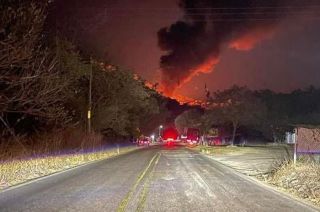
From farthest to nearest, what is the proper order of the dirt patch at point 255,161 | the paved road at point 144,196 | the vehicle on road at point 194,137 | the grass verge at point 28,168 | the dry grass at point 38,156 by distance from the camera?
the vehicle on road at point 194,137 → the dirt patch at point 255,161 → the dry grass at point 38,156 → the grass verge at point 28,168 → the paved road at point 144,196

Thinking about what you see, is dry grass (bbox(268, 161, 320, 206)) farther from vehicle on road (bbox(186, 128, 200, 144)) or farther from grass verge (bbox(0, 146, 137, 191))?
vehicle on road (bbox(186, 128, 200, 144))

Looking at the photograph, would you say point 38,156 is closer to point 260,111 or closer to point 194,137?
point 260,111

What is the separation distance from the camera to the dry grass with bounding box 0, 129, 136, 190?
72.6ft

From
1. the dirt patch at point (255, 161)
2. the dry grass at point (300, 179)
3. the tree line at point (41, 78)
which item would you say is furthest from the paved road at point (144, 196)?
the dirt patch at point (255, 161)


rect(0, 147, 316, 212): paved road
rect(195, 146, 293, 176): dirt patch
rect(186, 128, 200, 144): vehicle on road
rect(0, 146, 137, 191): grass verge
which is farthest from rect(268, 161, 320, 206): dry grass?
rect(186, 128, 200, 144): vehicle on road

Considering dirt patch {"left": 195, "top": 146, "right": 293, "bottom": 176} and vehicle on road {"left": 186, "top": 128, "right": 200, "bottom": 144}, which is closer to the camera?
dirt patch {"left": 195, "top": 146, "right": 293, "bottom": 176}

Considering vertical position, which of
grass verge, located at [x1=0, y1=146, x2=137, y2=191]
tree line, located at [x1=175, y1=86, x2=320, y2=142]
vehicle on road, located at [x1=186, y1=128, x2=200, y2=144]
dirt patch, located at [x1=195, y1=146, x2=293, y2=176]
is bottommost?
grass verge, located at [x1=0, y1=146, x2=137, y2=191]

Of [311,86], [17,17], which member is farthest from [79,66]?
[311,86]

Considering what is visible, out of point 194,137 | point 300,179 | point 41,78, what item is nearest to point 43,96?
point 41,78

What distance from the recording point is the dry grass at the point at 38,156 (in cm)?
2212

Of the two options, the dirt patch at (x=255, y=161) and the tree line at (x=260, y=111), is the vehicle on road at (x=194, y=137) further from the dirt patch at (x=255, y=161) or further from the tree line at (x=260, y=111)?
the dirt patch at (x=255, y=161)

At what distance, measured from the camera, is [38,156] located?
1156 inches

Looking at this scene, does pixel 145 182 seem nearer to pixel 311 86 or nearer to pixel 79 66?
pixel 79 66

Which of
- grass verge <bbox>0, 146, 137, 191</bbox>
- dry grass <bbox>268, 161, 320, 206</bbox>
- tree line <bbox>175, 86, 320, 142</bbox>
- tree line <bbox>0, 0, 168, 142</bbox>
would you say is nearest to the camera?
dry grass <bbox>268, 161, 320, 206</bbox>
